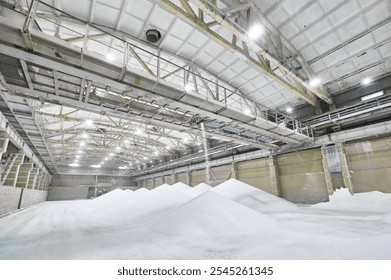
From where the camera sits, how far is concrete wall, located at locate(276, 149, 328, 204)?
33.8 ft

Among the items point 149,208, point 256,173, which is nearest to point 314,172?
point 256,173

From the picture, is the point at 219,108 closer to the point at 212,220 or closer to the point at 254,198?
the point at 212,220

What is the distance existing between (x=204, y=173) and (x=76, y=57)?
1528 cm

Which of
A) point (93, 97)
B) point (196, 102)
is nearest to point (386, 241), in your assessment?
point (196, 102)

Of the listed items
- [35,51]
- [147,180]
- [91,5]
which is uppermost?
[91,5]

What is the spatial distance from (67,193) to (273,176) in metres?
30.4

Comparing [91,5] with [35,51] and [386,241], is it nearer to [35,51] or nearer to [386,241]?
[35,51]

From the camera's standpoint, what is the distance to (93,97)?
6.09m

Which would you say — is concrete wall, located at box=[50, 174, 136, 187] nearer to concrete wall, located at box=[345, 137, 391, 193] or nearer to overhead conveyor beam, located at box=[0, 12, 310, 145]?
overhead conveyor beam, located at box=[0, 12, 310, 145]

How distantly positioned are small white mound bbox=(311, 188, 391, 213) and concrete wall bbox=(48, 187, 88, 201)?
32307mm

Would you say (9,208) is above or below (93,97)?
below

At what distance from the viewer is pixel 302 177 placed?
1107cm

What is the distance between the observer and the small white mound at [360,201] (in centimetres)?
723
